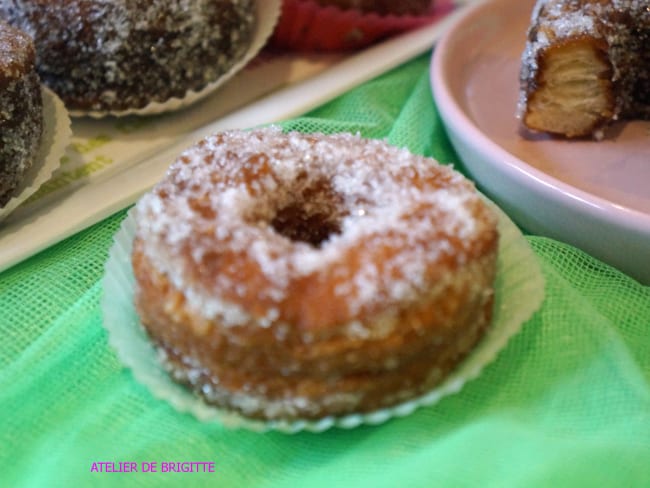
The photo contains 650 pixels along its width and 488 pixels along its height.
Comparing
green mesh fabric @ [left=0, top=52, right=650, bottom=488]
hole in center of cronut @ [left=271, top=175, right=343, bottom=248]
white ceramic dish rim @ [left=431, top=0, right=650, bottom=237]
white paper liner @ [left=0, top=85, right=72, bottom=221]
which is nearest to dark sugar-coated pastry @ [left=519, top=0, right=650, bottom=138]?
white ceramic dish rim @ [left=431, top=0, right=650, bottom=237]

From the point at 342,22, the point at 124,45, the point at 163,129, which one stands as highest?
the point at 124,45

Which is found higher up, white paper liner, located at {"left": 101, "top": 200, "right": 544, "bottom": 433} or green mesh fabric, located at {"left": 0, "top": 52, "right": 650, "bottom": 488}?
white paper liner, located at {"left": 101, "top": 200, "right": 544, "bottom": 433}

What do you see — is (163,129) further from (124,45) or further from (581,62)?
(581,62)

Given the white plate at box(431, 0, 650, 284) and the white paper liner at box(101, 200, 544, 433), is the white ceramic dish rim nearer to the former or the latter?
the white plate at box(431, 0, 650, 284)

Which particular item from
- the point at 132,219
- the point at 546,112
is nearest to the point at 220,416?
the point at 132,219

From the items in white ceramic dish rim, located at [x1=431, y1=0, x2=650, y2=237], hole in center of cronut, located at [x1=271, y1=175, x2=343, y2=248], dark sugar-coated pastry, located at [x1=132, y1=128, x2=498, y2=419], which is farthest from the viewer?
white ceramic dish rim, located at [x1=431, y1=0, x2=650, y2=237]

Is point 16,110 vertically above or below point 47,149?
above

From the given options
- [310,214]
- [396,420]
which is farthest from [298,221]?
[396,420]
